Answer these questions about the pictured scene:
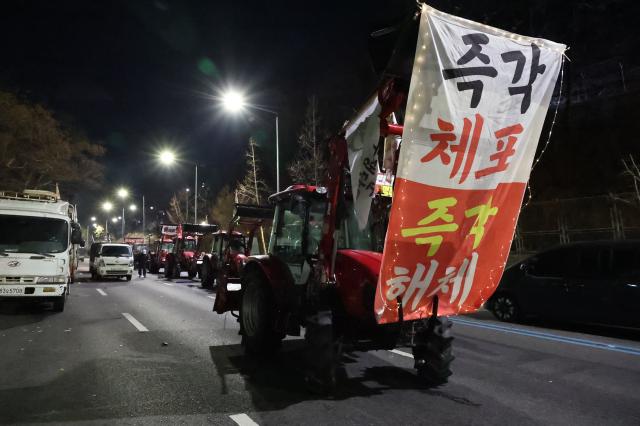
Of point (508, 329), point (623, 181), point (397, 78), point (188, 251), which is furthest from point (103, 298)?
point (623, 181)

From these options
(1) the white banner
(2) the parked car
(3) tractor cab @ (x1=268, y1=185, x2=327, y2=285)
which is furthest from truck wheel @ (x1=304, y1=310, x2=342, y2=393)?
(2) the parked car

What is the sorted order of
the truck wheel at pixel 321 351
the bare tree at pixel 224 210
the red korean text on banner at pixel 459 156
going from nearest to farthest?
the red korean text on banner at pixel 459 156
the truck wheel at pixel 321 351
the bare tree at pixel 224 210

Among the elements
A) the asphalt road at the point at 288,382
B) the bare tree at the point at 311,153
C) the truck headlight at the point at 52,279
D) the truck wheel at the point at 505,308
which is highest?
the bare tree at the point at 311,153

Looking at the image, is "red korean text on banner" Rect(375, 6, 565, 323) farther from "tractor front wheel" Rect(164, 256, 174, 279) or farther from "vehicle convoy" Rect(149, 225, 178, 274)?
"vehicle convoy" Rect(149, 225, 178, 274)

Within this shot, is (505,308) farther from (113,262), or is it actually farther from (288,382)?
(113,262)

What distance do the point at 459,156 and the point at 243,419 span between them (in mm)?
3155

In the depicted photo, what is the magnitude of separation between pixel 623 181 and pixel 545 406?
19756 millimetres

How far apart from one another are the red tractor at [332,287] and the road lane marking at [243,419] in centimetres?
84

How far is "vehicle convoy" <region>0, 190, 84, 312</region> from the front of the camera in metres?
10.5

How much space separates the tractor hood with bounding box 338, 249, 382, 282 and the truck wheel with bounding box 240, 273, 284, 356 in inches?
61.8

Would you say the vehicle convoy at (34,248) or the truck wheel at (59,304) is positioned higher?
the vehicle convoy at (34,248)

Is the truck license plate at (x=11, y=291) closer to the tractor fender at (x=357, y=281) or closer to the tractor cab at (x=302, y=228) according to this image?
the tractor cab at (x=302, y=228)

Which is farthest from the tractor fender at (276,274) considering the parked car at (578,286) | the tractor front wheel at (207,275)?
the tractor front wheel at (207,275)

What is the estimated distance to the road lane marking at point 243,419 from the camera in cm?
426
